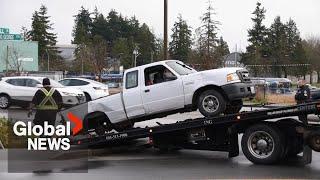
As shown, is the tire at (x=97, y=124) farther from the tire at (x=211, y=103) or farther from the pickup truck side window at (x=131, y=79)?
the tire at (x=211, y=103)

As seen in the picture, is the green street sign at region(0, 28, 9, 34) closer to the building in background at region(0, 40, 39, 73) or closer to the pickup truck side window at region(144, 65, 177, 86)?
the pickup truck side window at region(144, 65, 177, 86)

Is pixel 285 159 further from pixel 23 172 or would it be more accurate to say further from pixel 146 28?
pixel 146 28

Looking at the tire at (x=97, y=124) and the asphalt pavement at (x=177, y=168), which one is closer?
the asphalt pavement at (x=177, y=168)

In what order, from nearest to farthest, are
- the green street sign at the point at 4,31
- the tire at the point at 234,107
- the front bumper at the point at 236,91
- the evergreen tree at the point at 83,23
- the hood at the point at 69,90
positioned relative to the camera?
the front bumper at the point at 236,91 → the tire at the point at 234,107 → the green street sign at the point at 4,31 → the hood at the point at 69,90 → the evergreen tree at the point at 83,23

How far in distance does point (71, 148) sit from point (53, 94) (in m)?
1.53

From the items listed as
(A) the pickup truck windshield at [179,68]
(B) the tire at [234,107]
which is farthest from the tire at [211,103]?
(A) the pickup truck windshield at [179,68]

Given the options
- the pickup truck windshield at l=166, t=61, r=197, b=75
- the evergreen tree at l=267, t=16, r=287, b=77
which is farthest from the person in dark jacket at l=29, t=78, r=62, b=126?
the evergreen tree at l=267, t=16, r=287, b=77

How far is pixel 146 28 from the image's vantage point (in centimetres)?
10412

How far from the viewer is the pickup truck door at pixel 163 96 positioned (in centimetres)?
1170

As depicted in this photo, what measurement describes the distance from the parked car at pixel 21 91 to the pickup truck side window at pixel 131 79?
10042 mm

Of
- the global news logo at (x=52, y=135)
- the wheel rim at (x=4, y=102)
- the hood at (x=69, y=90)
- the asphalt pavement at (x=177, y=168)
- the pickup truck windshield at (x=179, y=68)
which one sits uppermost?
the pickup truck windshield at (x=179, y=68)

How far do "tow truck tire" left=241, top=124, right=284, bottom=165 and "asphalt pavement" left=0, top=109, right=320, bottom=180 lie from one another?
0.57ft

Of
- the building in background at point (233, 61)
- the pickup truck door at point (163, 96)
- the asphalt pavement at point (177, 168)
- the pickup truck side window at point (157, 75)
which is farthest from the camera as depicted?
the building in background at point (233, 61)

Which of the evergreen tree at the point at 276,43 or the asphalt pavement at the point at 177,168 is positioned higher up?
the evergreen tree at the point at 276,43
